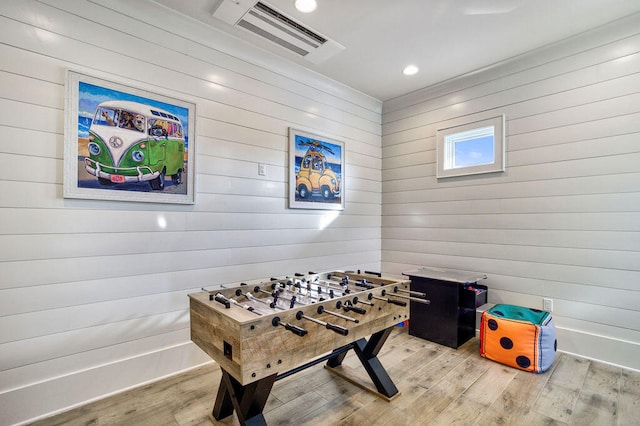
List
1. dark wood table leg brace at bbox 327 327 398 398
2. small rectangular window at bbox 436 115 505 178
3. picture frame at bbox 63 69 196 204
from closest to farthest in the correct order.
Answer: picture frame at bbox 63 69 196 204
dark wood table leg brace at bbox 327 327 398 398
small rectangular window at bbox 436 115 505 178

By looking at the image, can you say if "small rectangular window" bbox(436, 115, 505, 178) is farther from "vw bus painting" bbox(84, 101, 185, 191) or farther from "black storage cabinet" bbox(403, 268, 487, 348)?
"vw bus painting" bbox(84, 101, 185, 191)

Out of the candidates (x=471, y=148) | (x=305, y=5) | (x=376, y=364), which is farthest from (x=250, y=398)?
(x=471, y=148)

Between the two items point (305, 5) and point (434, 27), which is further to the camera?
point (434, 27)

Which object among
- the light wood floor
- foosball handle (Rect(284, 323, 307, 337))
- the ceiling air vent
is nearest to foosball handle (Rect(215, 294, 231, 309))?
foosball handle (Rect(284, 323, 307, 337))

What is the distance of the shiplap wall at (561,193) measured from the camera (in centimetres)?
245

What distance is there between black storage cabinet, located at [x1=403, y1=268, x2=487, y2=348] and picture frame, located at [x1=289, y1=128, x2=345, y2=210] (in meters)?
1.29

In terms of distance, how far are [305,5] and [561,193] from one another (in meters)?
2.76

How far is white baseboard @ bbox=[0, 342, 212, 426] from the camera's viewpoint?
69.9 inches

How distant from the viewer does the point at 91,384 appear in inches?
78.5

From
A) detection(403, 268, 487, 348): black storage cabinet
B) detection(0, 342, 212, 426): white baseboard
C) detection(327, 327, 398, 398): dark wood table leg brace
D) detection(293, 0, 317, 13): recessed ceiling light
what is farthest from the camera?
detection(403, 268, 487, 348): black storage cabinet

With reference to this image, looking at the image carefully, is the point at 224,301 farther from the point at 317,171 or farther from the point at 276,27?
the point at 276,27

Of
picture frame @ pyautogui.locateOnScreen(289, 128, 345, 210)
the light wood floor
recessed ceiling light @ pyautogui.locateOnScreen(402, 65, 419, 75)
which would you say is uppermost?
recessed ceiling light @ pyautogui.locateOnScreen(402, 65, 419, 75)

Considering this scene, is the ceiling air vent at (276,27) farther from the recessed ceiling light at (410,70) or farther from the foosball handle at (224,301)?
the foosball handle at (224,301)

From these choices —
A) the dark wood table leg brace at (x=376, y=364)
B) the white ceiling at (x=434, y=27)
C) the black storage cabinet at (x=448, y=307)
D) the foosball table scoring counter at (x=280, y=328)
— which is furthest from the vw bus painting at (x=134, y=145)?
the black storage cabinet at (x=448, y=307)
